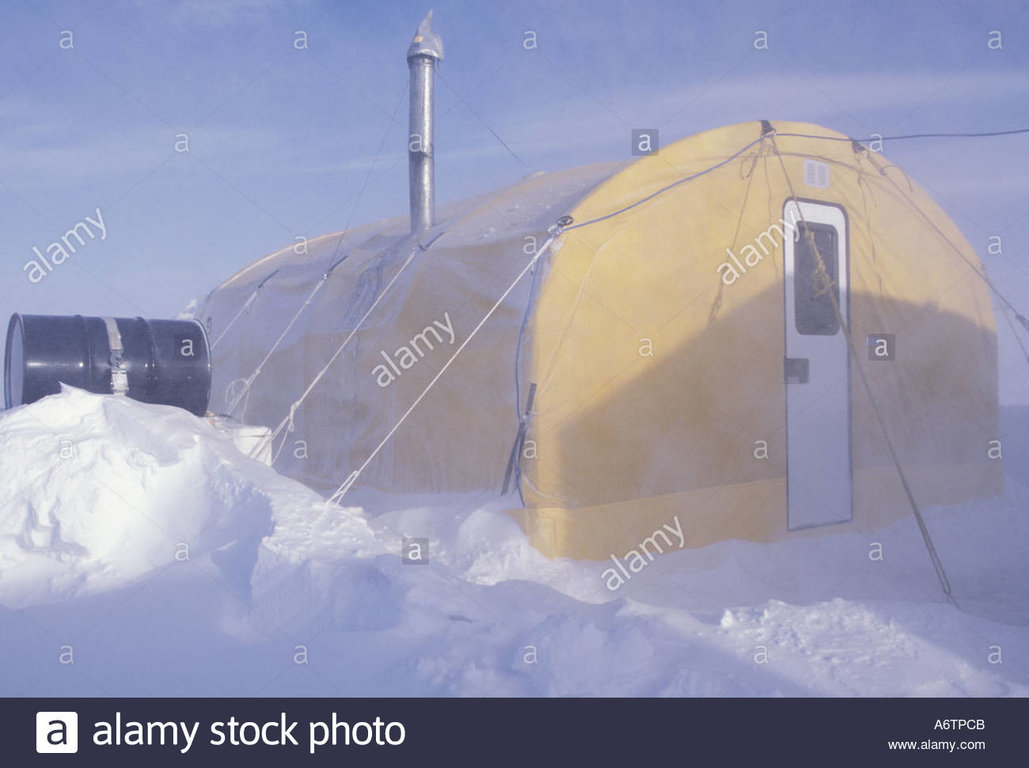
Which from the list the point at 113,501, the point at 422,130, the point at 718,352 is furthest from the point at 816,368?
the point at 113,501

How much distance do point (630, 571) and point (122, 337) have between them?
4.40 metres

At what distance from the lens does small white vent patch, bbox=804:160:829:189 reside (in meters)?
6.67

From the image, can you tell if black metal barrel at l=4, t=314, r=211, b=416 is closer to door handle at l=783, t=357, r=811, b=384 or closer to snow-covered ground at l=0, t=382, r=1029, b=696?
snow-covered ground at l=0, t=382, r=1029, b=696

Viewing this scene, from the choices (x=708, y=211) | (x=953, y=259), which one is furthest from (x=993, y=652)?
(x=953, y=259)

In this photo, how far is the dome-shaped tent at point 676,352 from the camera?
5.49 metres

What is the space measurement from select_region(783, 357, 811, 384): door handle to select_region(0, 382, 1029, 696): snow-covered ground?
1.39 metres

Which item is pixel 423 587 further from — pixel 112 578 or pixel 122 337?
pixel 122 337

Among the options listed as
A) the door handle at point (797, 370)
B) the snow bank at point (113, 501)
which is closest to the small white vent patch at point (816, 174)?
the door handle at point (797, 370)

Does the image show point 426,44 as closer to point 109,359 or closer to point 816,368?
point 109,359

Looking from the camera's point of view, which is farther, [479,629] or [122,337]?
[122,337]

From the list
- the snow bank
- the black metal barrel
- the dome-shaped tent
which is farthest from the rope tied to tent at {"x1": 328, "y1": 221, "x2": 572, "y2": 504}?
the black metal barrel

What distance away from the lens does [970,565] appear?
21.3ft

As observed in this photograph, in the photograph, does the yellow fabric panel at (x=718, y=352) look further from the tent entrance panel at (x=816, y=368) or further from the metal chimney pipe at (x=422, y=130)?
the metal chimney pipe at (x=422, y=130)

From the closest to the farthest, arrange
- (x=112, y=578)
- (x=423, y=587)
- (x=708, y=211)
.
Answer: (x=423, y=587)
(x=112, y=578)
(x=708, y=211)
